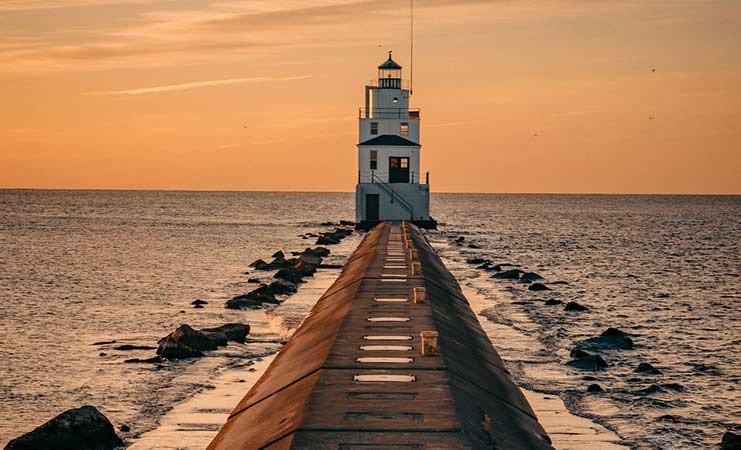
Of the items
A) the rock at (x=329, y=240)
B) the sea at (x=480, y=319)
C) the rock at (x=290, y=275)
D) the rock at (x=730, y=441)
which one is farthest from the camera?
the rock at (x=329, y=240)

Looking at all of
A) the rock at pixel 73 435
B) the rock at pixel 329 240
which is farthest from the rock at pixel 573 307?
the rock at pixel 329 240

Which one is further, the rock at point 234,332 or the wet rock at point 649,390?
the rock at point 234,332

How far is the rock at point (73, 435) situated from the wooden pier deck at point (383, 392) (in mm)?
2388

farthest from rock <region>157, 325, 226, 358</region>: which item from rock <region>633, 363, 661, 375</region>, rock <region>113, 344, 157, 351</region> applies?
rock <region>633, 363, 661, 375</region>

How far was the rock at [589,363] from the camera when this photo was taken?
82.5 feet

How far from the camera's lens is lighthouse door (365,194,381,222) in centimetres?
7819

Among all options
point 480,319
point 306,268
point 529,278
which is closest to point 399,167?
point 529,278

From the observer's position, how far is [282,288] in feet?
132

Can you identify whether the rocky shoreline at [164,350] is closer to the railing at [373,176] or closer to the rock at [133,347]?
the rock at [133,347]

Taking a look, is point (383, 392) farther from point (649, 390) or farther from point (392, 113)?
point (392, 113)

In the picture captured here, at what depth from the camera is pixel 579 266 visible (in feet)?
216

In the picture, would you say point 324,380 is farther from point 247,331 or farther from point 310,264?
point 310,264

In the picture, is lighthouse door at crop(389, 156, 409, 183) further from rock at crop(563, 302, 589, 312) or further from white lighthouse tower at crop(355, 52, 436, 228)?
rock at crop(563, 302, 589, 312)

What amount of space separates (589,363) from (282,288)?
58.4 ft
